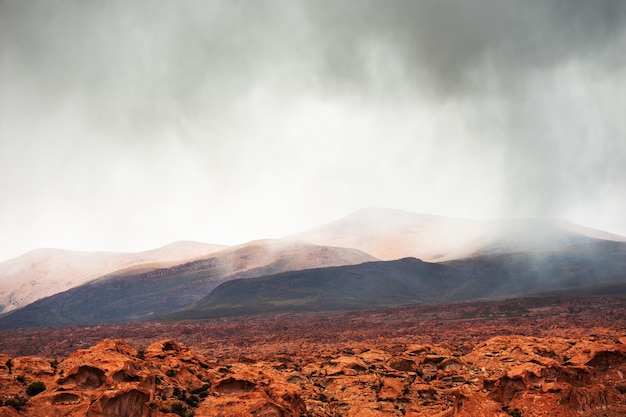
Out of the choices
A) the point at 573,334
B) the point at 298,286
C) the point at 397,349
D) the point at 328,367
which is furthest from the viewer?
the point at 298,286

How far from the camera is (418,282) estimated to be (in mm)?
183625

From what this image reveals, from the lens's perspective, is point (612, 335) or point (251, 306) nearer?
point (612, 335)

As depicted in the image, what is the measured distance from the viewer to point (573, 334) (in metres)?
52.8

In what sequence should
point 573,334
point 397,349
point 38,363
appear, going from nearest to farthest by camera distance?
point 38,363
point 397,349
point 573,334

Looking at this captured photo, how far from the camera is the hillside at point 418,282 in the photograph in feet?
487

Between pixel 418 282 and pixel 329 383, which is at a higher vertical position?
pixel 418 282

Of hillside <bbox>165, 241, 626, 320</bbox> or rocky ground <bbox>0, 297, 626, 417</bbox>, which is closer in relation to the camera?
rocky ground <bbox>0, 297, 626, 417</bbox>

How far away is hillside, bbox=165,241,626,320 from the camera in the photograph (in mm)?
148500

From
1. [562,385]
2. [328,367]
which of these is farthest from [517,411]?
[328,367]

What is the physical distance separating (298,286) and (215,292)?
33575 millimetres

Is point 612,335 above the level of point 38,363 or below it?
below

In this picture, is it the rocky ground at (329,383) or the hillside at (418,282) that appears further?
the hillside at (418,282)

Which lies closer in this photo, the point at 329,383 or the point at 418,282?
the point at 329,383

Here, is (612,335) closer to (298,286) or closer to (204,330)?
(204,330)
